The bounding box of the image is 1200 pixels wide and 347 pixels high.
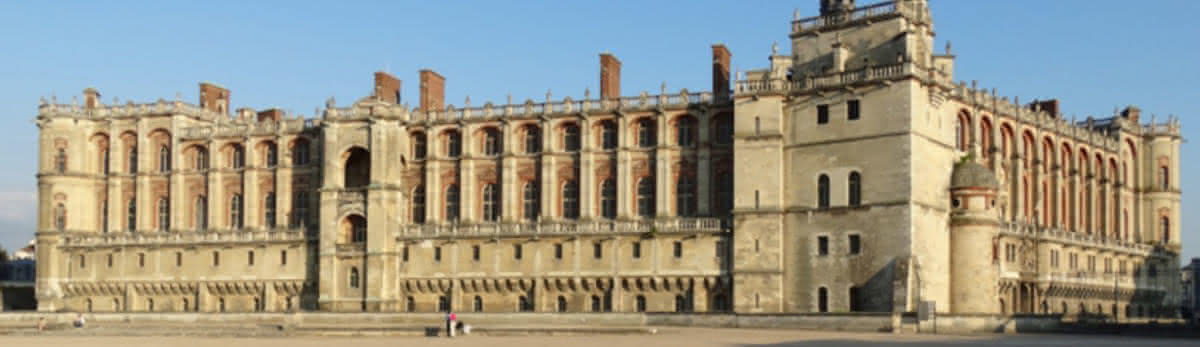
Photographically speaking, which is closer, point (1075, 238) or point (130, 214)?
point (1075, 238)

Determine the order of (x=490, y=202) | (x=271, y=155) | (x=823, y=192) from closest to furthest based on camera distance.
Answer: (x=823, y=192), (x=490, y=202), (x=271, y=155)

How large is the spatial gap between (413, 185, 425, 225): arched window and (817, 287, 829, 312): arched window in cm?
2436

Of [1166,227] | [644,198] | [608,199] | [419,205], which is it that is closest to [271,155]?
[419,205]

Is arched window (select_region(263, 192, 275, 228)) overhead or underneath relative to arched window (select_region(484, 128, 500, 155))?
underneath

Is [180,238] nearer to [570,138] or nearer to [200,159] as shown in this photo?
[200,159]

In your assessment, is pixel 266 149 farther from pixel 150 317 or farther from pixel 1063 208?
pixel 1063 208

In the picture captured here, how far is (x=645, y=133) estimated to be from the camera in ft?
254

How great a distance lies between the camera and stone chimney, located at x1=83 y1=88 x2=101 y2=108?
301 ft

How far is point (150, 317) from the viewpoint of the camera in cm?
7656

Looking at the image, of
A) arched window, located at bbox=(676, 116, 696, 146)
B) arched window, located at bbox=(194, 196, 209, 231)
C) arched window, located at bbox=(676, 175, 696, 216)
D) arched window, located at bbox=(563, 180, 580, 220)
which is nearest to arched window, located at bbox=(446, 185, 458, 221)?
arched window, located at bbox=(563, 180, 580, 220)

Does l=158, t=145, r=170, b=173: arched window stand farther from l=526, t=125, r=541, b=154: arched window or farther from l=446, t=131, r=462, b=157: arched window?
l=526, t=125, r=541, b=154: arched window

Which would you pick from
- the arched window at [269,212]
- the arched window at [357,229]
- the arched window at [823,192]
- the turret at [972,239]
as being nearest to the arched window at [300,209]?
the arched window at [269,212]

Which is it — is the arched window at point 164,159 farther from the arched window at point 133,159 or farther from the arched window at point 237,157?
the arched window at point 237,157

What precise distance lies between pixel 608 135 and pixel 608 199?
3.37 m
